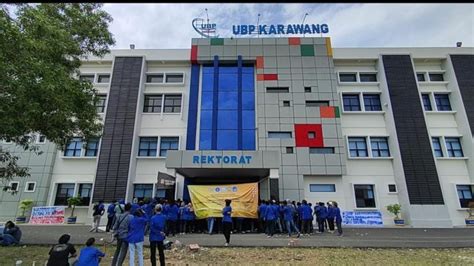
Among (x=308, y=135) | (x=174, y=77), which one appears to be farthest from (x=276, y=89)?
(x=174, y=77)

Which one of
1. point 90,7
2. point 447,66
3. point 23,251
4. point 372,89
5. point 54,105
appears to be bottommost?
point 23,251

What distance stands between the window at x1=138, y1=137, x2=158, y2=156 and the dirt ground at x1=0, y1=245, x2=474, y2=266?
38.5 ft

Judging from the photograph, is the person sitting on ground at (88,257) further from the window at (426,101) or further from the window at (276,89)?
the window at (426,101)

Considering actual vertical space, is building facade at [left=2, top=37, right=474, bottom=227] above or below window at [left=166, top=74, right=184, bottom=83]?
below

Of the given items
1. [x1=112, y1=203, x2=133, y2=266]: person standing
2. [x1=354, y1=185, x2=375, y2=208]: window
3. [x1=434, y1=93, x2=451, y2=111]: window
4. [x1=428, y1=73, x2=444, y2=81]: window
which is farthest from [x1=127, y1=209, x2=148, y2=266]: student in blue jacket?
[x1=428, y1=73, x2=444, y2=81]: window

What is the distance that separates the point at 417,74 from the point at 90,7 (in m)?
23.4

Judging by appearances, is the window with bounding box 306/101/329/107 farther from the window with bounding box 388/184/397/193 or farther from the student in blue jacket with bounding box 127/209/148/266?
the student in blue jacket with bounding box 127/209/148/266

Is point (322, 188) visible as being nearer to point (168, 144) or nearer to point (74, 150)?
point (168, 144)

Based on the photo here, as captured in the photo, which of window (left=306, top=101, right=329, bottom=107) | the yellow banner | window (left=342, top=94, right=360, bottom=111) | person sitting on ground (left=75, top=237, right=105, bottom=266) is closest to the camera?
person sitting on ground (left=75, top=237, right=105, bottom=266)

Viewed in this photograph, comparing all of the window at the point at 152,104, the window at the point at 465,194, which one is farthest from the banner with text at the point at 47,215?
the window at the point at 465,194

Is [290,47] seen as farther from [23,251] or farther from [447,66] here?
[23,251]

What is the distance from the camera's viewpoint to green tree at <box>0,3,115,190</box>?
7266 millimetres

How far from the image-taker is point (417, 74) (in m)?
23.2

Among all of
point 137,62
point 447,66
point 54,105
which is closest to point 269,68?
point 137,62
